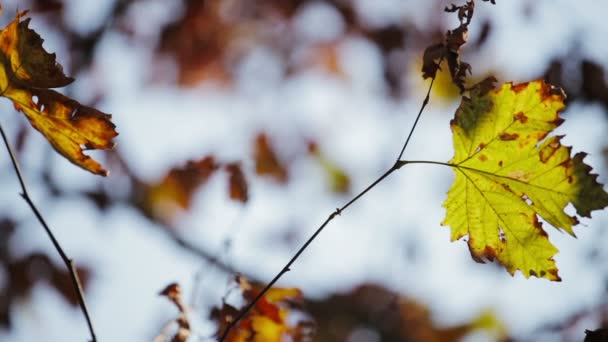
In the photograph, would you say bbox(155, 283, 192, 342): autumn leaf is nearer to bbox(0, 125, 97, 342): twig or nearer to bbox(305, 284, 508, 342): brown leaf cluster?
bbox(0, 125, 97, 342): twig

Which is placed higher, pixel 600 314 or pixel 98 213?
pixel 98 213

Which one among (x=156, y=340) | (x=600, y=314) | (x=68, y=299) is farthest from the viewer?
(x=68, y=299)

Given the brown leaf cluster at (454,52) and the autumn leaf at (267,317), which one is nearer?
the brown leaf cluster at (454,52)

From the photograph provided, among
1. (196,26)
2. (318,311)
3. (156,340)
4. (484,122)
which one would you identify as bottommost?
(156,340)

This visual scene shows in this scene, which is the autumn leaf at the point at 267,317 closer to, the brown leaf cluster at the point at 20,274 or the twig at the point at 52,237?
the twig at the point at 52,237

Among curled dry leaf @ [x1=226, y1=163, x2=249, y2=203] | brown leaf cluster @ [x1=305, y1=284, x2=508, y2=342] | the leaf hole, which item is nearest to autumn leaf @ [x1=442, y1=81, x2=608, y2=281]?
the leaf hole

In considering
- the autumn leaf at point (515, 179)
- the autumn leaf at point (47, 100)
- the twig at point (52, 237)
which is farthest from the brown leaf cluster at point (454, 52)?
the twig at point (52, 237)

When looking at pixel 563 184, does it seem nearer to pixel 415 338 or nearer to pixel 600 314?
pixel 600 314

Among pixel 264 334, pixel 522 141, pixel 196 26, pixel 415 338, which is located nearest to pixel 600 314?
pixel 415 338
